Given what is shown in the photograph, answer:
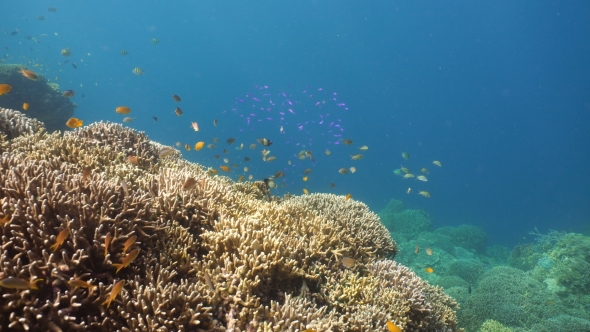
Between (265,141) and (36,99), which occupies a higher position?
(36,99)

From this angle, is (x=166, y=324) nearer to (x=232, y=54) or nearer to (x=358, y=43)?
(x=358, y=43)

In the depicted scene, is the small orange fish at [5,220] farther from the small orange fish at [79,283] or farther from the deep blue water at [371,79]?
the deep blue water at [371,79]

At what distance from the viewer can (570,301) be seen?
13102 mm

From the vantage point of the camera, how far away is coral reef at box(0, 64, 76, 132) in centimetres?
1739

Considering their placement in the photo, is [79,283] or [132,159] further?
[132,159]

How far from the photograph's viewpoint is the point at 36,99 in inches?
707

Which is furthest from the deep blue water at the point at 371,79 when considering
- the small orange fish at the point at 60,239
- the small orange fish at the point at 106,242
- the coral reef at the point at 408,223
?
the small orange fish at the point at 60,239

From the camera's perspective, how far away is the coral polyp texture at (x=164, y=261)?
260 cm

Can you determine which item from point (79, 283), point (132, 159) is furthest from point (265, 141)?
point (79, 283)

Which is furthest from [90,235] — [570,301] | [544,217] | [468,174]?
[468,174]

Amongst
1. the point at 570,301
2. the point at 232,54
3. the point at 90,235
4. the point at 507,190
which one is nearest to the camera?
the point at 90,235

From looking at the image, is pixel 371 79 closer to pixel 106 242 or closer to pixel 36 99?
pixel 36 99

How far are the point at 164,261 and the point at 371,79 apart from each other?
172 m

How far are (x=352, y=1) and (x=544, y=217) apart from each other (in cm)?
12201
